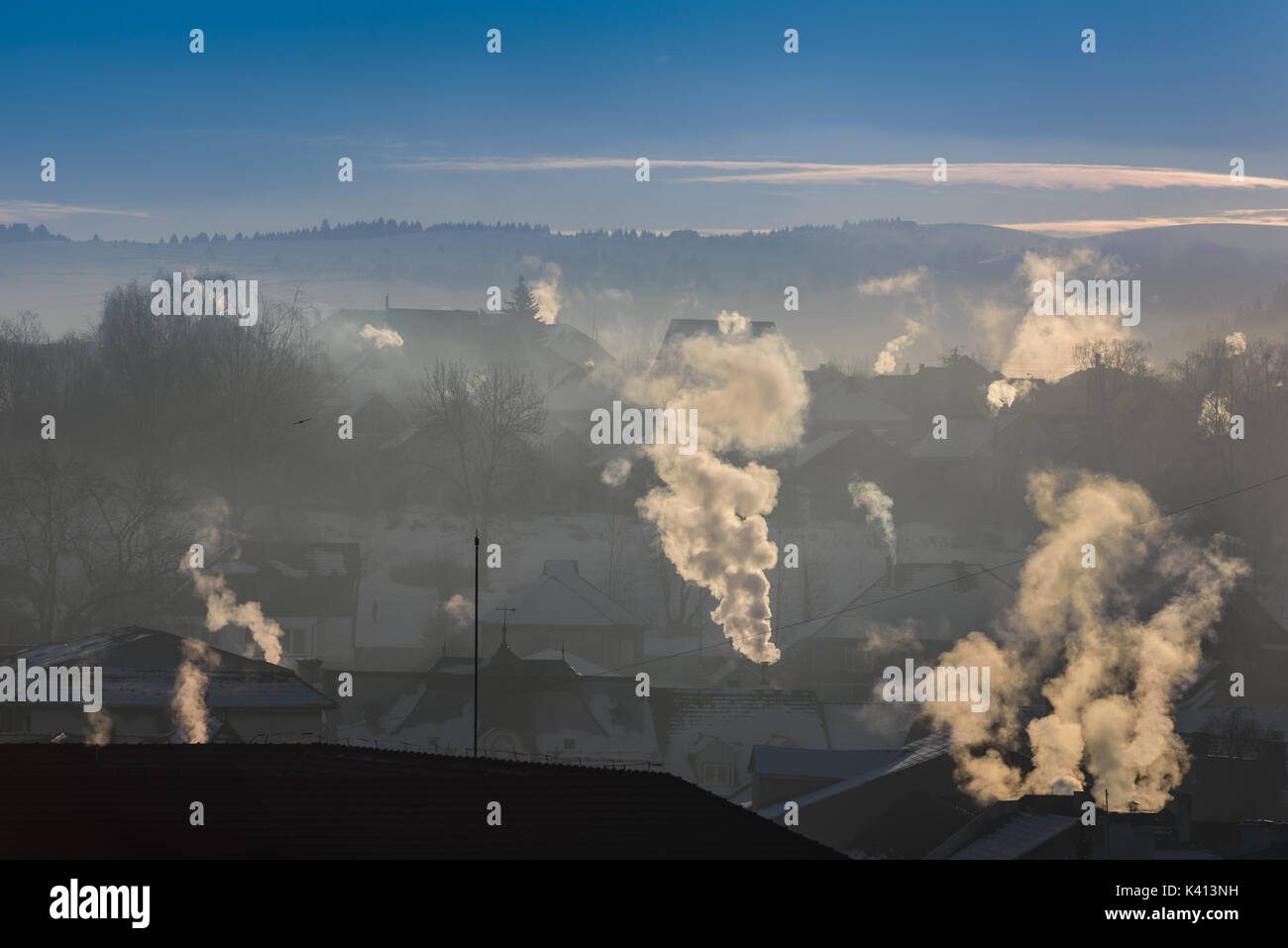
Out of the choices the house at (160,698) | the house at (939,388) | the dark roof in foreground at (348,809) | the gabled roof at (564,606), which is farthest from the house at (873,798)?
the house at (939,388)

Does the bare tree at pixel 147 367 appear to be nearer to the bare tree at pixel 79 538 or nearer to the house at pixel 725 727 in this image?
the bare tree at pixel 79 538

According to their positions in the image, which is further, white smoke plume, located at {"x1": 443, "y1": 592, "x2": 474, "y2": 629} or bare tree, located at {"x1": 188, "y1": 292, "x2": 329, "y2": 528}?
bare tree, located at {"x1": 188, "y1": 292, "x2": 329, "y2": 528}

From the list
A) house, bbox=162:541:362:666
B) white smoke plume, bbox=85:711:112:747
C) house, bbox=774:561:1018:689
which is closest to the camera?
white smoke plume, bbox=85:711:112:747

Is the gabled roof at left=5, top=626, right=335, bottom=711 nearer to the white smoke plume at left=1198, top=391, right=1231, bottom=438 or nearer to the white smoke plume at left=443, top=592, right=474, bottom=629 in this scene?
the white smoke plume at left=443, top=592, right=474, bottom=629

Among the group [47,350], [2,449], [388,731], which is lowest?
[388,731]

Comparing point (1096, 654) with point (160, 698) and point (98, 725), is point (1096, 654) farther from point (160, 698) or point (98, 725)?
point (98, 725)

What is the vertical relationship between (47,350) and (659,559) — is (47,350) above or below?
above

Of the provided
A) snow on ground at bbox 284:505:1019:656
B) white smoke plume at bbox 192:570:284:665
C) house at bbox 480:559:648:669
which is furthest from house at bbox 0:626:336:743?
snow on ground at bbox 284:505:1019:656
